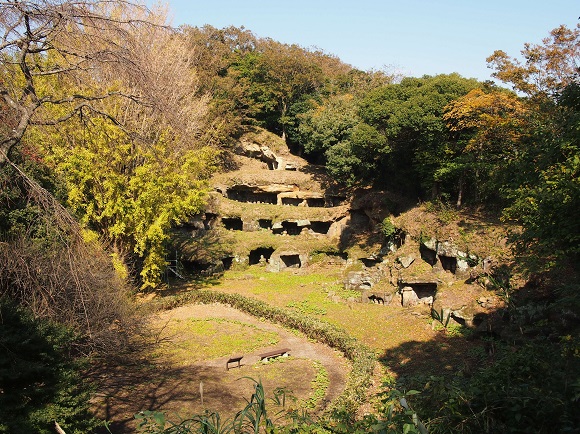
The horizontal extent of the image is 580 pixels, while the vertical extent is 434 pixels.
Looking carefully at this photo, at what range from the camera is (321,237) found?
109 feet

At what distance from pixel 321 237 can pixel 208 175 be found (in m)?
10.2

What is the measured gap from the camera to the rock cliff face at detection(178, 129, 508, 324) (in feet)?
69.9

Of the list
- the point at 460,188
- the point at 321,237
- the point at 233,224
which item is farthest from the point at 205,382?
the point at 233,224

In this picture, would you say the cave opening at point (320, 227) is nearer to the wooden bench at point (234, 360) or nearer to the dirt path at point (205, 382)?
the dirt path at point (205, 382)

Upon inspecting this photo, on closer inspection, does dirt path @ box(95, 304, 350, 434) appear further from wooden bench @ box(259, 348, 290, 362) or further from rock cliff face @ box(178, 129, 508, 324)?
rock cliff face @ box(178, 129, 508, 324)

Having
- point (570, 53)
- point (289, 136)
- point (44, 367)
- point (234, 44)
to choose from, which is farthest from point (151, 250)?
point (234, 44)

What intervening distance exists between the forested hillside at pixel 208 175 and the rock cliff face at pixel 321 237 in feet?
3.77

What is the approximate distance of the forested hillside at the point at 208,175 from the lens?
591cm

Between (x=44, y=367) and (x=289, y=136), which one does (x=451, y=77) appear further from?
(x=44, y=367)

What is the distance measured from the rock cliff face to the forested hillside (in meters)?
1.15

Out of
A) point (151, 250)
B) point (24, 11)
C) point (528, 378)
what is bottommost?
point (151, 250)

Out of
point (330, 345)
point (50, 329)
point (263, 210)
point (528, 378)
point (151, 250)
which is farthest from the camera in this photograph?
point (263, 210)

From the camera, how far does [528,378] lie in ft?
20.6

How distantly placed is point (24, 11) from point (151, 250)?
53.2ft
